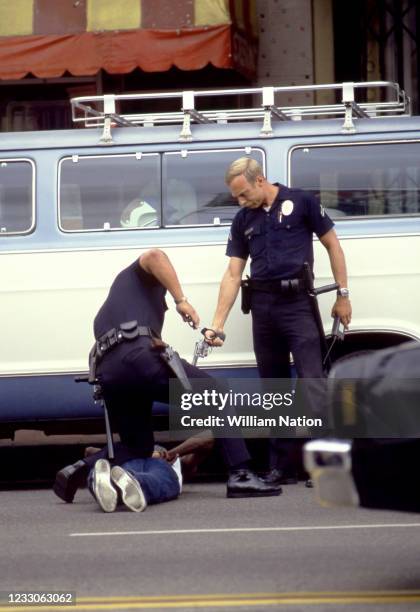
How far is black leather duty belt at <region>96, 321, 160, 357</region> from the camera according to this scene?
8984 mm

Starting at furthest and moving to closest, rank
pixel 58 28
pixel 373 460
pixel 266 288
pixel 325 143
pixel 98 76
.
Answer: pixel 98 76, pixel 58 28, pixel 325 143, pixel 266 288, pixel 373 460

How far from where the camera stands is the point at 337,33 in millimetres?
17234

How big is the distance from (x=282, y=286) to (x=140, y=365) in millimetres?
1024

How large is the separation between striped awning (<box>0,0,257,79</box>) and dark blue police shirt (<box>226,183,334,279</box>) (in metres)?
5.73

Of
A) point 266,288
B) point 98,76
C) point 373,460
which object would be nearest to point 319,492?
point 373,460

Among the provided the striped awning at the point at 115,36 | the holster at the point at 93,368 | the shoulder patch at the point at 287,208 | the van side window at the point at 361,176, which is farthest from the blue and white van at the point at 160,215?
the striped awning at the point at 115,36

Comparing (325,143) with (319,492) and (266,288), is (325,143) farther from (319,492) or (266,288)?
(319,492)

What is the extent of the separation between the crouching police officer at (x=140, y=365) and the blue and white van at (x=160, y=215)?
994mm

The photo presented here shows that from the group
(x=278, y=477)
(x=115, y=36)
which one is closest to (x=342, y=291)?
(x=278, y=477)

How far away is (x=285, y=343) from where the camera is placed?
9469 millimetres

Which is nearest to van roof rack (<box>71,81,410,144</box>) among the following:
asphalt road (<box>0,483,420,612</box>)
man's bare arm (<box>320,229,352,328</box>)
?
man's bare arm (<box>320,229,352,328</box>)

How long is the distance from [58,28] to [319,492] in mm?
10361

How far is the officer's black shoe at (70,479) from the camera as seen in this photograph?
914cm

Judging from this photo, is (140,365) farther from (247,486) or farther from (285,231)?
(285,231)
